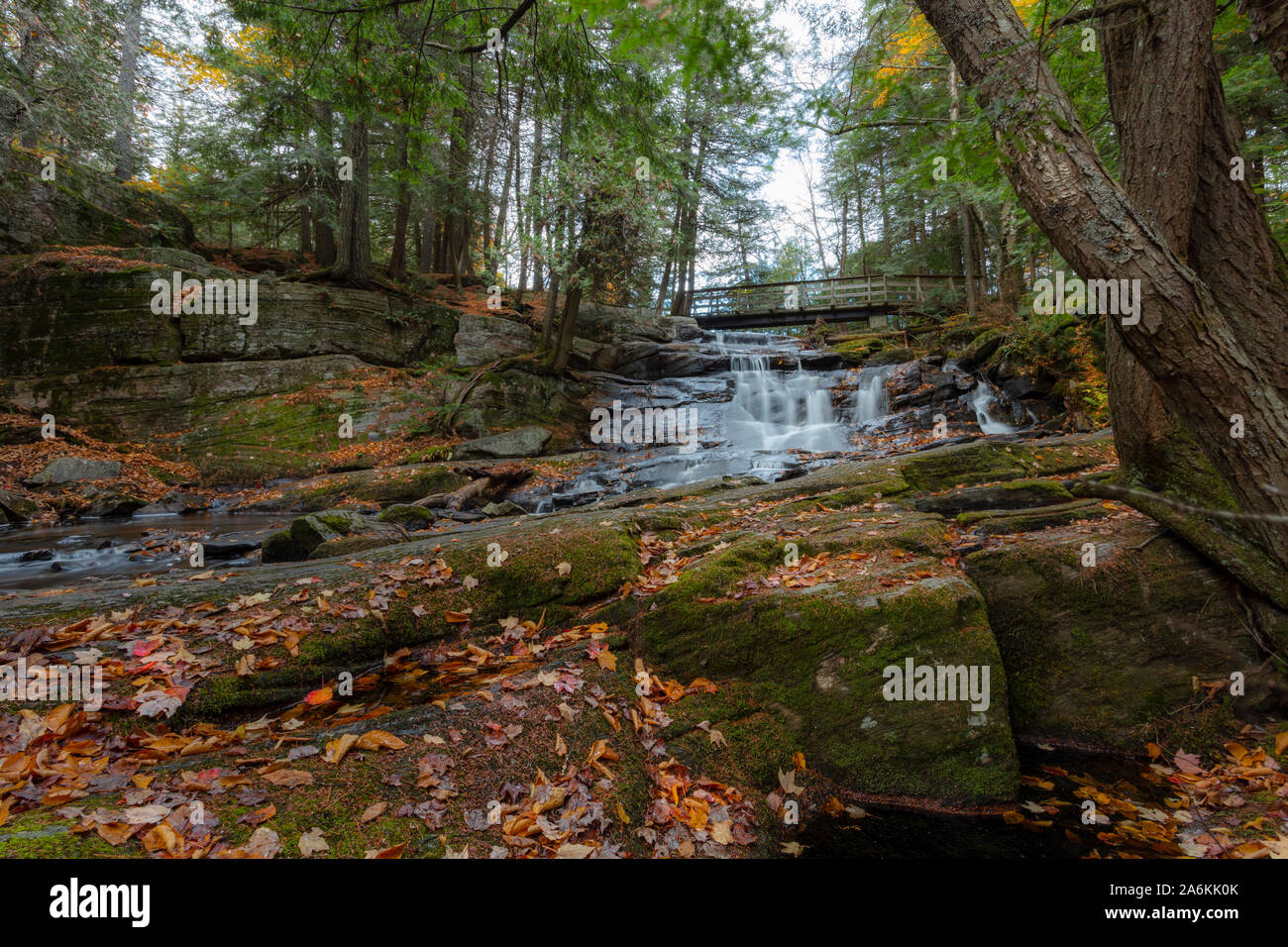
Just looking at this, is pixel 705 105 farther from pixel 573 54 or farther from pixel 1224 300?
pixel 1224 300

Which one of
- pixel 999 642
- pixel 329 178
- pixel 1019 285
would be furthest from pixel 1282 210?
pixel 329 178

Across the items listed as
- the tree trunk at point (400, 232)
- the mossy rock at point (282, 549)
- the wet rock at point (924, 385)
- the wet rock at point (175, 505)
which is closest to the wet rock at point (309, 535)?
the mossy rock at point (282, 549)

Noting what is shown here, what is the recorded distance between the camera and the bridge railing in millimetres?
25297

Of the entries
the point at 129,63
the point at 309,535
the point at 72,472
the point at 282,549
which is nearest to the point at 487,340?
the point at 72,472

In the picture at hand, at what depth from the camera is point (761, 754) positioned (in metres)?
3.47

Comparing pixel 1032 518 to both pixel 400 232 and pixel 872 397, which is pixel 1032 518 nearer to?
pixel 872 397

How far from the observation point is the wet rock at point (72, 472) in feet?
36.1

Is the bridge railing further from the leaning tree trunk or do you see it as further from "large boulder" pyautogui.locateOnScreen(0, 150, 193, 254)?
the leaning tree trunk
